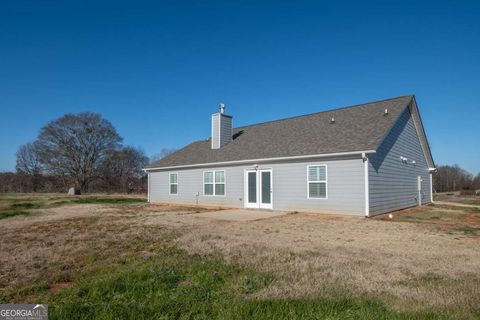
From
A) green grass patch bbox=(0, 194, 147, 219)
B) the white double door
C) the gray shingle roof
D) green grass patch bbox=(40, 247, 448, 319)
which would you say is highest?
the gray shingle roof

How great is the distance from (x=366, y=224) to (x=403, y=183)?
22.2 feet

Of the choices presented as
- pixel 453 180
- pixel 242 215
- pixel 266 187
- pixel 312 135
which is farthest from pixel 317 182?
pixel 453 180

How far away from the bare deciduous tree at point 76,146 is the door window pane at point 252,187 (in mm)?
32235

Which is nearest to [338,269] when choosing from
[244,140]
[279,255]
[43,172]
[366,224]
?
[279,255]

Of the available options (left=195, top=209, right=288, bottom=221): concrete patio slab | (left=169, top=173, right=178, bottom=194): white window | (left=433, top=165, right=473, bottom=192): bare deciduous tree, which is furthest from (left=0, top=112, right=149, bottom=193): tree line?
(left=433, top=165, right=473, bottom=192): bare deciduous tree

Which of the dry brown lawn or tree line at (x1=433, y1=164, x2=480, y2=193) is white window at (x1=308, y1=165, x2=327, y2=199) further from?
tree line at (x1=433, y1=164, x2=480, y2=193)

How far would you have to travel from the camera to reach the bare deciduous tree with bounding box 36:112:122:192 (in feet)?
130

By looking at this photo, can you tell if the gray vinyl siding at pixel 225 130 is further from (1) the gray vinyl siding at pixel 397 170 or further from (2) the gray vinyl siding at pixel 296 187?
(1) the gray vinyl siding at pixel 397 170

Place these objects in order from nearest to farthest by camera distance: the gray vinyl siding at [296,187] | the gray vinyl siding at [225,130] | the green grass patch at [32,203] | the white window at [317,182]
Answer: the gray vinyl siding at [296,187]
the white window at [317,182]
the green grass patch at [32,203]
the gray vinyl siding at [225,130]

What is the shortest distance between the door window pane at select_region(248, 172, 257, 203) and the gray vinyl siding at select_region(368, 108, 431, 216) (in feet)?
18.0

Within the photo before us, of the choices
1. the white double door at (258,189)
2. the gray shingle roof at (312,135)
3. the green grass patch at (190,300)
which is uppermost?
the gray shingle roof at (312,135)

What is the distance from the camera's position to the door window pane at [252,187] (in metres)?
15.6

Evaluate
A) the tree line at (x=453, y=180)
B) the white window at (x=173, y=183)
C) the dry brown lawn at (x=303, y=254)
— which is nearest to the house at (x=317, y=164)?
the white window at (x=173, y=183)

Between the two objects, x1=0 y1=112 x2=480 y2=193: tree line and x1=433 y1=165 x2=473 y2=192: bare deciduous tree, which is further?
x1=433 y1=165 x2=473 y2=192: bare deciduous tree
